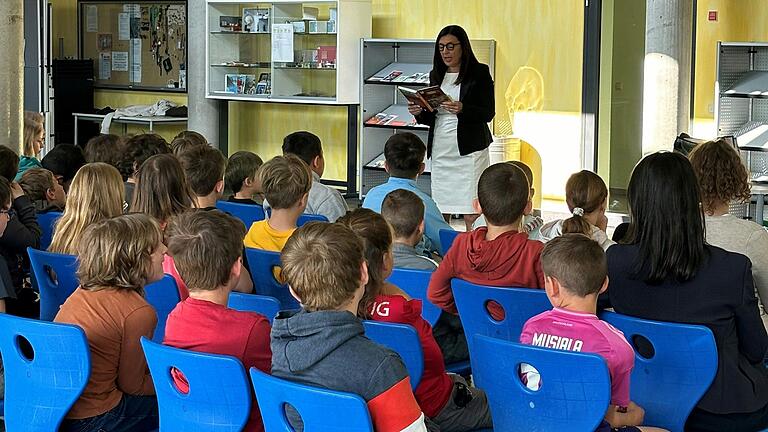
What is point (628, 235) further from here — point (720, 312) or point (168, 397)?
point (168, 397)

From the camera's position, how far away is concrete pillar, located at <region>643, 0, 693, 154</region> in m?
8.88

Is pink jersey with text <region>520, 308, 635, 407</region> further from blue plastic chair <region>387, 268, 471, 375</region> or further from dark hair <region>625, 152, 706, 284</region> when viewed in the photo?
blue plastic chair <region>387, 268, 471, 375</region>

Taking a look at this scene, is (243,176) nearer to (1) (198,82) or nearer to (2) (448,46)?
(2) (448,46)

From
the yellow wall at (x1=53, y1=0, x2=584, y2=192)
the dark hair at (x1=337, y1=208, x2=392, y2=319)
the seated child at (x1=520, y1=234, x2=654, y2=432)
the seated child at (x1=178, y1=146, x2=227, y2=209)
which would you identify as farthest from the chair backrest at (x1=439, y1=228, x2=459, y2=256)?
the yellow wall at (x1=53, y1=0, x2=584, y2=192)

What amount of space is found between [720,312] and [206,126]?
382 inches

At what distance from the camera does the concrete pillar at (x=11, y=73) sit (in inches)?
293

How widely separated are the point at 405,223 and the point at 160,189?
42.7 inches

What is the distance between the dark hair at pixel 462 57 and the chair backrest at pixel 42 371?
461 cm

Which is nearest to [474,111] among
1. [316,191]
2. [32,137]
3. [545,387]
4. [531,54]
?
[316,191]

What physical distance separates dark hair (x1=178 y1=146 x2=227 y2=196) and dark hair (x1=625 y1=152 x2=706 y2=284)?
8.23ft

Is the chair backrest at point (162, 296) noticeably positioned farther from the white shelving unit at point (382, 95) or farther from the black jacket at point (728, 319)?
the white shelving unit at point (382, 95)

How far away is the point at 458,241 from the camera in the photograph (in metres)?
4.02

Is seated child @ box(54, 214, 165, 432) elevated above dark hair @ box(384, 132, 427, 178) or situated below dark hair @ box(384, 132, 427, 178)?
below

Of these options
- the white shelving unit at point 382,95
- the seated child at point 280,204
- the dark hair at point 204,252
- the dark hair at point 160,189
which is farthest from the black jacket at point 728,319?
the white shelving unit at point 382,95
